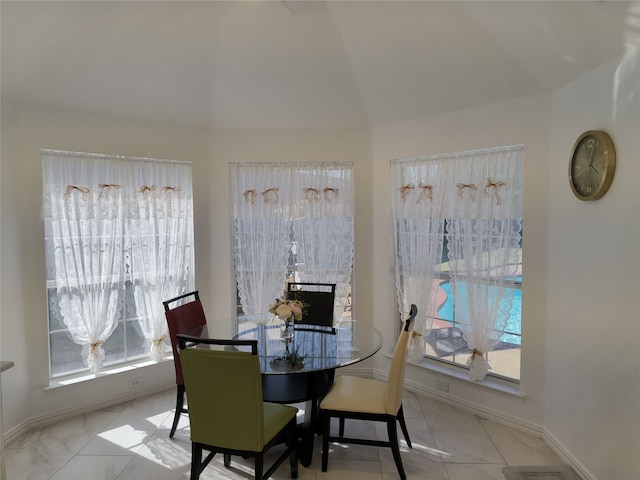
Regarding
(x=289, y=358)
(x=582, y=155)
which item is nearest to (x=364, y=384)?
(x=289, y=358)

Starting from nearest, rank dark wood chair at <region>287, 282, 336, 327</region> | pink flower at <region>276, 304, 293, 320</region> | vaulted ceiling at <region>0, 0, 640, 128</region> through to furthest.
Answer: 1. vaulted ceiling at <region>0, 0, 640, 128</region>
2. pink flower at <region>276, 304, 293, 320</region>
3. dark wood chair at <region>287, 282, 336, 327</region>

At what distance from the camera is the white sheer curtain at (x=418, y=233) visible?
3461mm

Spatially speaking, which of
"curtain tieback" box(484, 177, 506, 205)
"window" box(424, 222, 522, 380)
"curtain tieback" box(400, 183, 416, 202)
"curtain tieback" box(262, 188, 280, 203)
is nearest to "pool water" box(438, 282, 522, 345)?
"window" box(424, 222, 522, 380)

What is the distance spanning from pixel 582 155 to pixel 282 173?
8.10 ft

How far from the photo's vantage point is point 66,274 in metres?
3.24

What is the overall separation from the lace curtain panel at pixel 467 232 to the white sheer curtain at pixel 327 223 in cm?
50

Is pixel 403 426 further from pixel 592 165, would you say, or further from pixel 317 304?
pixel 592 165

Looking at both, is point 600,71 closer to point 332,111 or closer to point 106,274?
point 332,111

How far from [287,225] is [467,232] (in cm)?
167

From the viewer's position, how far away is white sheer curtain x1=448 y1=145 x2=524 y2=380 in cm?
305

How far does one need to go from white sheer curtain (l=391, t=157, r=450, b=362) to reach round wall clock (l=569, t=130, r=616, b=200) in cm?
104

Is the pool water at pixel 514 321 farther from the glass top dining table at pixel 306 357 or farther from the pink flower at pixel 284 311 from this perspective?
the pink flower at pixel 284 311

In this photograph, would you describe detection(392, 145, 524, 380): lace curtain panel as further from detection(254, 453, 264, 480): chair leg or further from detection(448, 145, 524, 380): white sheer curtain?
detection(254, 453, 264, 480): chair leg

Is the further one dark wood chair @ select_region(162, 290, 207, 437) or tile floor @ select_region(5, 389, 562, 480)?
dark wood chair @ select_region(162, 290, 207, 437)
